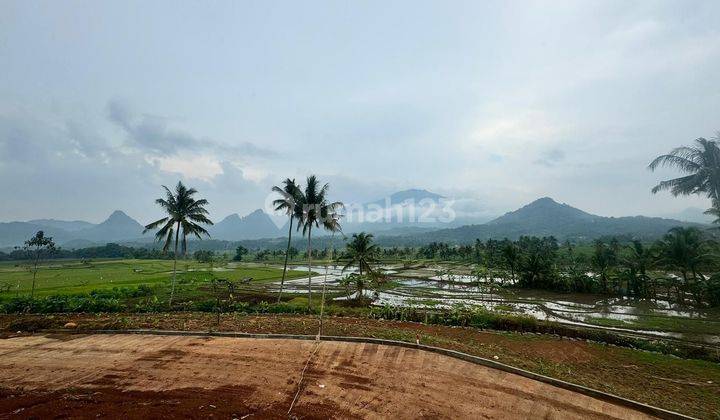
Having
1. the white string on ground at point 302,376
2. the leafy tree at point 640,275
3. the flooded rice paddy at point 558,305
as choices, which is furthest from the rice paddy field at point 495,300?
the white string on ground at point 302,376

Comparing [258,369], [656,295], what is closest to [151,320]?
[258,369]

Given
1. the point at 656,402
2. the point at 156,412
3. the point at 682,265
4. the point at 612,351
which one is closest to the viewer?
the point at 156,412

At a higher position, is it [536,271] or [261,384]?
[536,271]

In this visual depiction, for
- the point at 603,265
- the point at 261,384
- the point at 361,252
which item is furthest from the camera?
the point at 603,265

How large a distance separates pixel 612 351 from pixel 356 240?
2423 cm

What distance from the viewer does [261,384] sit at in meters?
11.6

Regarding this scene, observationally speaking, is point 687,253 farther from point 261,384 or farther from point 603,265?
point 261,384

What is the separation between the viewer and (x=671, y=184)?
21250 mm

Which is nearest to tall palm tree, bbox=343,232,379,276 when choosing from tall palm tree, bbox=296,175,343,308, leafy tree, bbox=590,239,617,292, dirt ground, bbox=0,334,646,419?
tall palm tree, bbox=296,175,343,308

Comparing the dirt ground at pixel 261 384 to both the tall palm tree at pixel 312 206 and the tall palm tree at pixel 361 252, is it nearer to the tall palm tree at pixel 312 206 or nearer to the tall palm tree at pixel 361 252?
the tall palm tree at pixel 312 206

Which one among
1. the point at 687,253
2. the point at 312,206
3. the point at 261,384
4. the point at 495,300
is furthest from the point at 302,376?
the point at 687,253

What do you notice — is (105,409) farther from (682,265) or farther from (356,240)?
(682,265)

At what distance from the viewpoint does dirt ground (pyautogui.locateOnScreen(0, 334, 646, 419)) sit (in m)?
9.84

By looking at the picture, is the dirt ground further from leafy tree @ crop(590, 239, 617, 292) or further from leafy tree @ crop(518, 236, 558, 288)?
leafy tree @ crop(518, 236, 558, 288)
